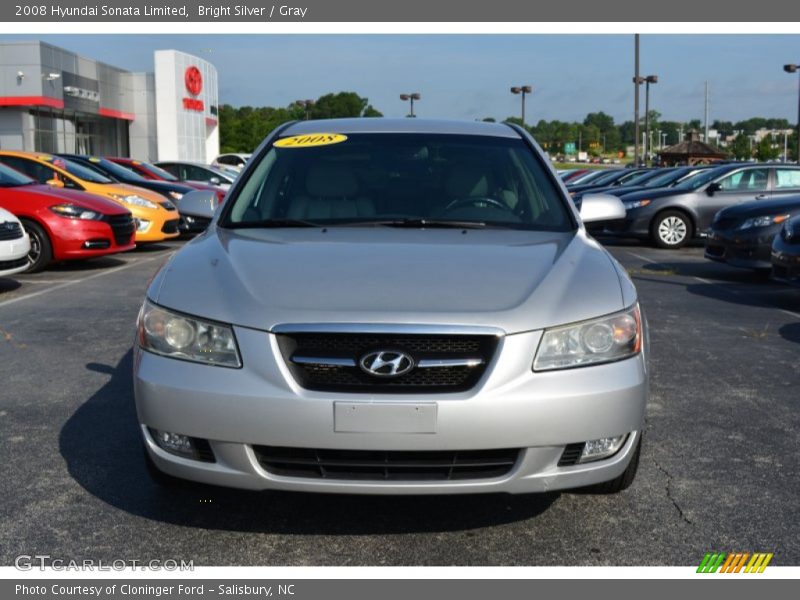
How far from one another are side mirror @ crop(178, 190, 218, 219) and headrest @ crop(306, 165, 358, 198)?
0.55 m

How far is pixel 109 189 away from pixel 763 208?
29.9 feet

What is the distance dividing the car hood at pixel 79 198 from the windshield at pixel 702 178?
9404 millimetres

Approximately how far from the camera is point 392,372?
3.04 meters

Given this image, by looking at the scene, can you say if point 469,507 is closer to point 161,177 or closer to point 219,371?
point 219,371

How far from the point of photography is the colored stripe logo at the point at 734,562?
10.5 feet

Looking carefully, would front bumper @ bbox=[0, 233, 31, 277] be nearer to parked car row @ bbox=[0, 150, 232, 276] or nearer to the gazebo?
parked car row @ bbox=[0, 150, 232, 276]

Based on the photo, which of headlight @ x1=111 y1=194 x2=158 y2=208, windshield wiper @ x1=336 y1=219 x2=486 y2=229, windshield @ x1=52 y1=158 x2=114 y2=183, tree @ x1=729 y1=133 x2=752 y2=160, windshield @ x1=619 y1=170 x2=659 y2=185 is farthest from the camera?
tree @ x1=729 y1=133 x2=752 y2=160

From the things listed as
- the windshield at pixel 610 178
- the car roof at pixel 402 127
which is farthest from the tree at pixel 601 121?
the car roof at pixel 402 127

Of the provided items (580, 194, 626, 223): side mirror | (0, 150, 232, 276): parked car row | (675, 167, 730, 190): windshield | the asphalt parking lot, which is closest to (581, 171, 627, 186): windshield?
(675, 167, 730, 190): windshield

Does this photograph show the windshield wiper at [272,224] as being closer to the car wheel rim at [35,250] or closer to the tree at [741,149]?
the car wheel rim at [35,250]

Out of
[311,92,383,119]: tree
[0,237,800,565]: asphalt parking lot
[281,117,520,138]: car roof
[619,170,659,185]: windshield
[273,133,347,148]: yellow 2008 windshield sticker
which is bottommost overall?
[0,237,800,565]: asphalt parking lot

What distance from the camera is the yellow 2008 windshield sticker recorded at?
4820 mm

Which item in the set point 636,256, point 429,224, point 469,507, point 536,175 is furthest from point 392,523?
point 636,256

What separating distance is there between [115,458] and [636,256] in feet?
38.1
